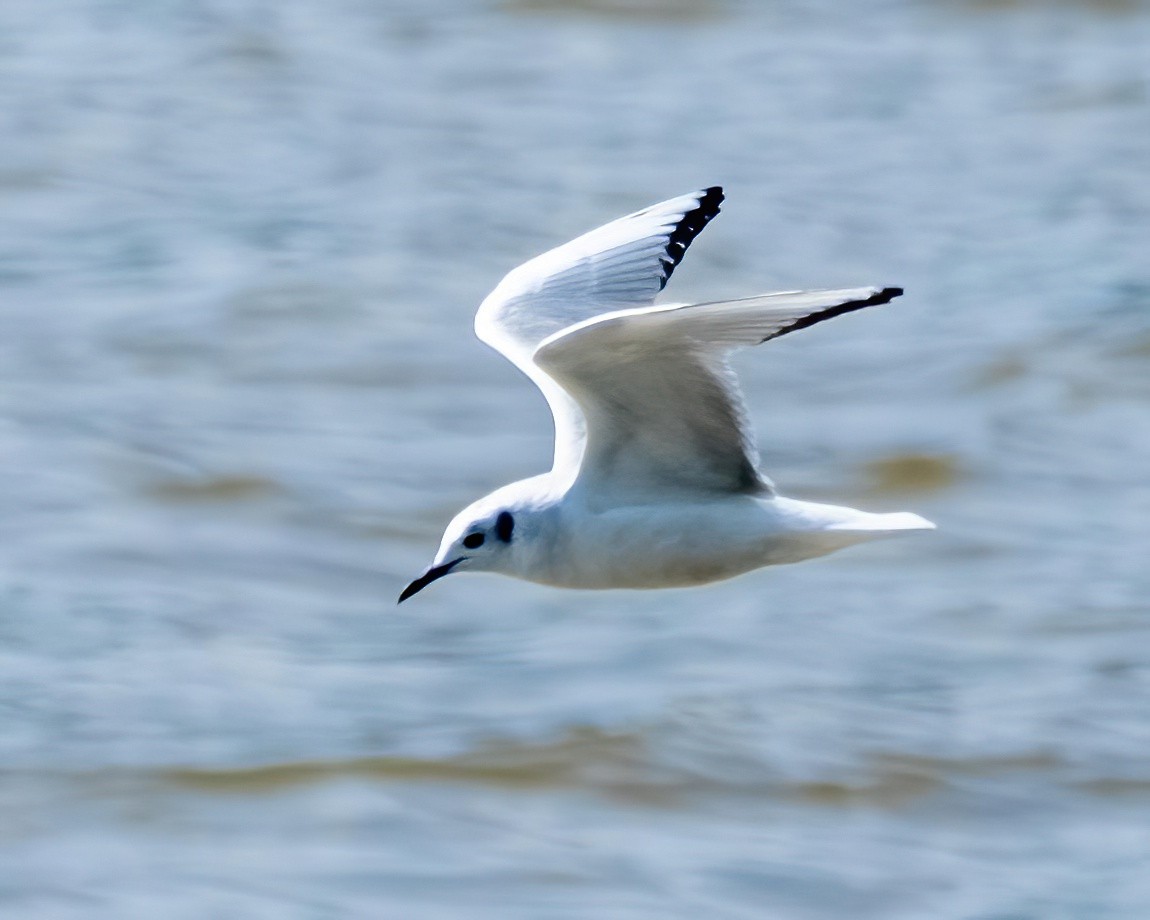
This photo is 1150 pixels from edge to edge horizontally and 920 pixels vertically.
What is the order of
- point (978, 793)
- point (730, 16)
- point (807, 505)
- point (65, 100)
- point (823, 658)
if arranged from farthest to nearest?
point (730, 16) < point (65, 100) < point (823, 658) < point (978, 793) < point (807, 505)

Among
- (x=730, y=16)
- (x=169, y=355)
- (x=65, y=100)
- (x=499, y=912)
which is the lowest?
(x=499, y=912)

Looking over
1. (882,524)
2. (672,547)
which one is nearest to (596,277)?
(672,547)

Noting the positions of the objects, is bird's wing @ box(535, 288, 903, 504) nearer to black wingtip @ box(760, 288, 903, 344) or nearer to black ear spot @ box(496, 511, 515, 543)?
black wingtip @ box(760, 288, 903, 344)

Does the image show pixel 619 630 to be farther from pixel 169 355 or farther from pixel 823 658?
pixel 169 355

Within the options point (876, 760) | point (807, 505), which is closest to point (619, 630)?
point (876, 760)

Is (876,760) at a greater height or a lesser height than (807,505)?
lesser

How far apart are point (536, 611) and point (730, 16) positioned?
8133mm

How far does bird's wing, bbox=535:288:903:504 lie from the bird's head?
0.74ft

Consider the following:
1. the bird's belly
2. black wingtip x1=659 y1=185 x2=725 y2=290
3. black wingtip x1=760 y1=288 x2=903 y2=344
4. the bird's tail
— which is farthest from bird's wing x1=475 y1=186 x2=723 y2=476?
black wingtip x1=760 y1=288 x2=903 y2=344

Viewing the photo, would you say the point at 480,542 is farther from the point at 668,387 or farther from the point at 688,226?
the point at 688,226

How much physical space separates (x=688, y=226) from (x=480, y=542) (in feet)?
3.84

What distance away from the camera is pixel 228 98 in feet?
52.2

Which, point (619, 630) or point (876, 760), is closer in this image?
point (876, 760)

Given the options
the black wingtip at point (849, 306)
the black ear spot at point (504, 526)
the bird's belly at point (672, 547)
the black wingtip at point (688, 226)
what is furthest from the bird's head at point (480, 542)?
the black wingtip at point (849, 306)
